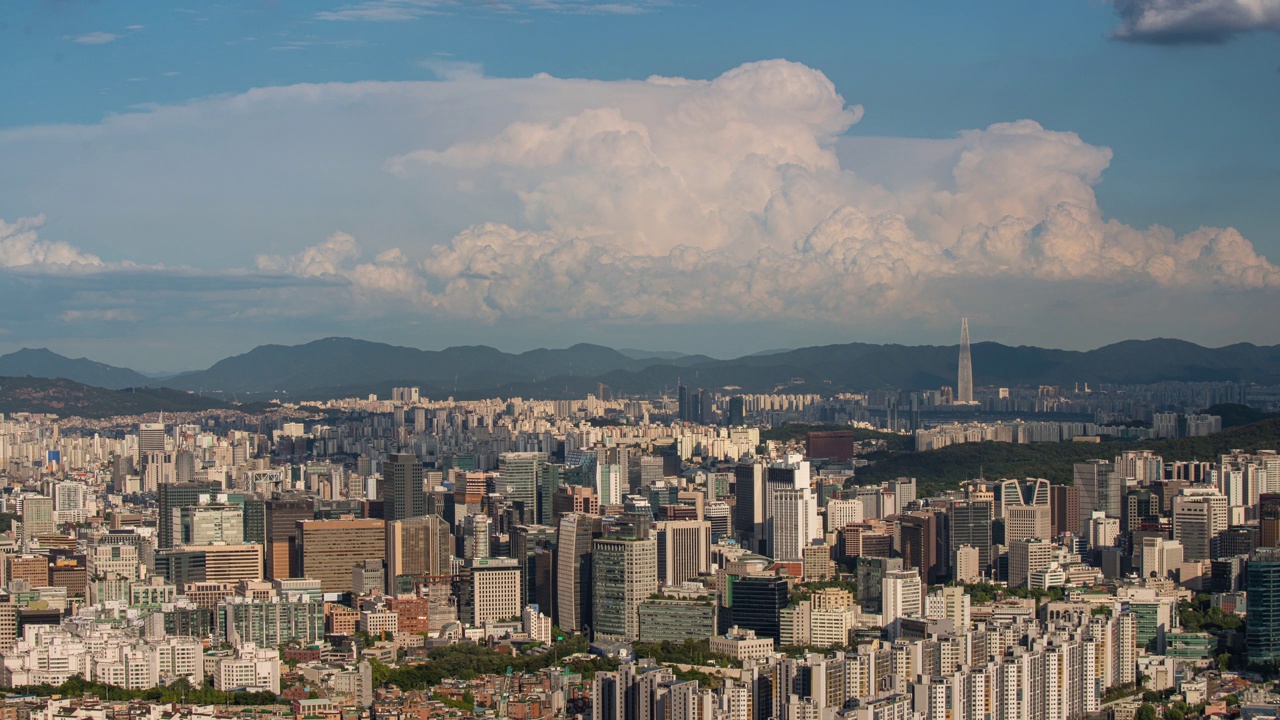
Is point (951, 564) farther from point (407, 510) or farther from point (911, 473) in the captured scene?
point (911, 473)

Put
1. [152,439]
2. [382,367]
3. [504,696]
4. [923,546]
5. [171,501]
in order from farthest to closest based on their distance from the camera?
[382,367] → [152,439] → [171,501] → [923,546] → [504,696]

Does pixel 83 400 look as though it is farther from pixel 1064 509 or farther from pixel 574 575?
pixel 574 575

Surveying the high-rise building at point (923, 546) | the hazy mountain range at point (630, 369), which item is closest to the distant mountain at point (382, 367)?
the hazy mountain range at point (630, 369)

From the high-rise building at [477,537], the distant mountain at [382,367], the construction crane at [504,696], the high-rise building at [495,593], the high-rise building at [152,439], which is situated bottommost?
the construction crane at [504,696]

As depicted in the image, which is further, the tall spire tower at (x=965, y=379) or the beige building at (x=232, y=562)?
the tall spire tower at (x=965, y=379)

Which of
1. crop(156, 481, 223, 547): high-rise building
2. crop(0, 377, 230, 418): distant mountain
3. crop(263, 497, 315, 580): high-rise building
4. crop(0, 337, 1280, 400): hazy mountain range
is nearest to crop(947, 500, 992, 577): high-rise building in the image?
crop(263, 497, 315, 580): high-rise building

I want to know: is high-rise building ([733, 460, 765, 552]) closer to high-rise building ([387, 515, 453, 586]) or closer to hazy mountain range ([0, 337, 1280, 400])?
high-rise building ([387, 515, 453, 586])

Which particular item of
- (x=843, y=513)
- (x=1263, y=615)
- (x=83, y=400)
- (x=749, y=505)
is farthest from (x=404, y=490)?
(x=83, y=400)

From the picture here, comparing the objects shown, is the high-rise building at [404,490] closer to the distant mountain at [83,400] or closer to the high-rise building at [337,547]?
the high-rise building at [337,547]
